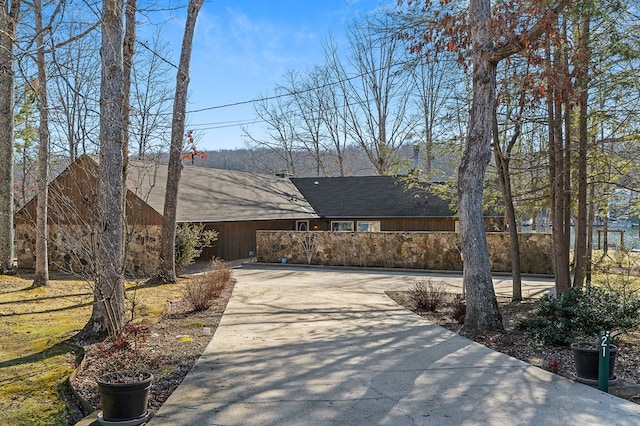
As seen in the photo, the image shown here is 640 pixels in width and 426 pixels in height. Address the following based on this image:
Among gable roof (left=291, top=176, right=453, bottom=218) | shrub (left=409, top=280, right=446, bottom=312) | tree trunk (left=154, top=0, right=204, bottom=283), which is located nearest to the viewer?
shrub (left=409, top=280, right=446, bottom=312)

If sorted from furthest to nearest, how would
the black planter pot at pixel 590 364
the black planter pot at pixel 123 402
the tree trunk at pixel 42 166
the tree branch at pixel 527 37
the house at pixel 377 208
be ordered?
1. the house at pixel 377 208
2. the tree trunk at pixel 42 166
3. the tree branch at pixel 527 37
4. the black planter pot at pixel 590 364
5. the black planter pot at pixel 123 402

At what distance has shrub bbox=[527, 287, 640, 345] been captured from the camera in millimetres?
6430

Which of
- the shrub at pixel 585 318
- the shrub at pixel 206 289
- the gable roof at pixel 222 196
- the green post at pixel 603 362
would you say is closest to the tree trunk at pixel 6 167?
the gable roof at pixel 222 196

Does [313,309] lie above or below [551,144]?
below

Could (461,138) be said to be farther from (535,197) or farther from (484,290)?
(484,290)

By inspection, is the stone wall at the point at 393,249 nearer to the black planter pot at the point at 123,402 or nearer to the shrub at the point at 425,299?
the shrub at the point at 425,299

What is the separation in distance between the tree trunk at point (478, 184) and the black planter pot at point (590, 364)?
2.39 metres

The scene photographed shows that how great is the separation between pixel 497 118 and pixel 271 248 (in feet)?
36.8

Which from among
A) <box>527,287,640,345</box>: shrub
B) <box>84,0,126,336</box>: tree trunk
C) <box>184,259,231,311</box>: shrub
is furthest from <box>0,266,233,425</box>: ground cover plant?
<box>527,287,640,345</box>: shrub

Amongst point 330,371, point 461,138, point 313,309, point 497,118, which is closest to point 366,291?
point 313,309

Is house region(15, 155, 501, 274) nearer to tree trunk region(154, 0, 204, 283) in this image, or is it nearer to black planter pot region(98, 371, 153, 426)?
tree trunk region(154, 0, 204, 283)

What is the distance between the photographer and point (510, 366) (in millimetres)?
5539

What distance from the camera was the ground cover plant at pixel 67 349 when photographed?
4.36 metres

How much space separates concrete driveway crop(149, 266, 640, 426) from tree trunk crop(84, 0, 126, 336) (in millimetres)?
1637
